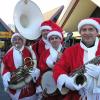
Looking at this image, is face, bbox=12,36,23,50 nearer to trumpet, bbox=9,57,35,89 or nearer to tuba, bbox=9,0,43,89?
tuba, bbox=9,0,43,89

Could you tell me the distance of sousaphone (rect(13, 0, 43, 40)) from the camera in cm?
525

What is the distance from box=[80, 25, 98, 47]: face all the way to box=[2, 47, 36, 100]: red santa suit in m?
1.49

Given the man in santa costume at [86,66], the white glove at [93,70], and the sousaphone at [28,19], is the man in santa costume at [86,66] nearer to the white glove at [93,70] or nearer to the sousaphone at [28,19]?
the white glove at [93,70]

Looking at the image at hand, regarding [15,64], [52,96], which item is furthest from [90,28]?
[15,64]

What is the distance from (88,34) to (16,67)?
1641 millimetres

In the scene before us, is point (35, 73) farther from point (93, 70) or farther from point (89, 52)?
point (93, 70)

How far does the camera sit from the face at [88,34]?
152 inches

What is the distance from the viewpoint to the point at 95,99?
3895 mm

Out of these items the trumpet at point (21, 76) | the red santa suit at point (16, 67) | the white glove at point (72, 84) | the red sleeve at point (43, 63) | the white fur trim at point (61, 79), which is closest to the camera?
the white glove at point (72, 84)

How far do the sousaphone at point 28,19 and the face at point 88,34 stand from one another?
56.1 inches

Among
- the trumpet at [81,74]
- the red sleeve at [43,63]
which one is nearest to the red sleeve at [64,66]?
the trumpet at [81,74]

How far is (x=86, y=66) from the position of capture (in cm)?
382

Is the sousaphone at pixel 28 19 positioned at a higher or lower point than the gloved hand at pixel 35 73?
higher

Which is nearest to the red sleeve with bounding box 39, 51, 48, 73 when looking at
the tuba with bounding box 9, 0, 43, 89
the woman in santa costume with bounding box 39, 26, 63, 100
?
the woman in santa costume with bounding box 39, 26, 63, 100
